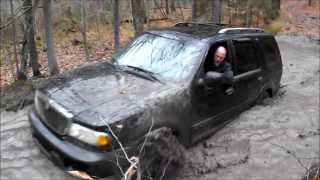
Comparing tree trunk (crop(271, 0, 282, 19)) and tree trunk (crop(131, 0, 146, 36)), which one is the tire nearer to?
tree trunk (crop(131, 0, 146, 36))

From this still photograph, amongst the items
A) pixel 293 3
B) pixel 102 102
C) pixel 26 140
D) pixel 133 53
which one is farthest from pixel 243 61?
pixel 293 3

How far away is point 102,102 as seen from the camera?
4.90 metres

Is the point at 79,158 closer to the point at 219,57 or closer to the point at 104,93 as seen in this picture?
the point at 104,93

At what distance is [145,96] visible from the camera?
5.16m

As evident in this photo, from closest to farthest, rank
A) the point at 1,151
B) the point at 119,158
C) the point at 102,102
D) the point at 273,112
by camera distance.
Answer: the point at 119,158, the point at 102,102, the point at 1,151, the point at 273,112

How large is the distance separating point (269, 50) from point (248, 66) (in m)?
1.02

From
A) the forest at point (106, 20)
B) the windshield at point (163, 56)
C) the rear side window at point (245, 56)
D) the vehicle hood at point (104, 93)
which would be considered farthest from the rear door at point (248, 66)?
the forest at point (106, 20)

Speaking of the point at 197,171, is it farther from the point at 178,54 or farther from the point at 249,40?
the point at 249,40

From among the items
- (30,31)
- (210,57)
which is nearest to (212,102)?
(210,57)

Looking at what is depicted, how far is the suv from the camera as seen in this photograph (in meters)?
4.57

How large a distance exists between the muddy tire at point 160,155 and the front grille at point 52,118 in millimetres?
883

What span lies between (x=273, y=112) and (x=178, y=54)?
2.69m

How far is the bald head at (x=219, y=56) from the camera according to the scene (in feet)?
20.2

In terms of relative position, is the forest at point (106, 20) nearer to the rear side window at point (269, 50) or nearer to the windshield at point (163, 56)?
the rear side window at point (269, 50)
